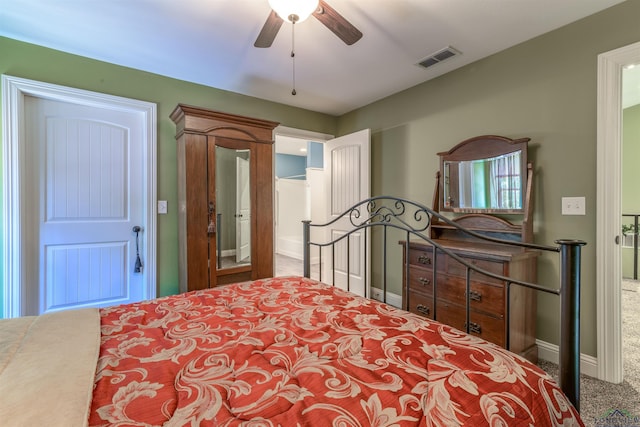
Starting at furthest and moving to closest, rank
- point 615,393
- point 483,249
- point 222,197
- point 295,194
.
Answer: point 295,194 < point 222,197 < point 483,249 < point 615,393

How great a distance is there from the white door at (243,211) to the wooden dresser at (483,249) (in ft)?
4.93

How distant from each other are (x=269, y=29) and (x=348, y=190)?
2.13 meters

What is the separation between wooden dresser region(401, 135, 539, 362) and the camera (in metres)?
1.93

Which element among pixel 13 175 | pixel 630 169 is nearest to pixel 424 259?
pixel 13 175

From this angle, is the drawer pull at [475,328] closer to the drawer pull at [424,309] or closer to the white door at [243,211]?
the drawer pull at [424,309]

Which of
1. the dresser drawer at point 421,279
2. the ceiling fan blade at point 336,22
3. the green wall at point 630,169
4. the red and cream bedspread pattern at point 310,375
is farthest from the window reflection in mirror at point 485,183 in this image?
the green wall at point 630,169

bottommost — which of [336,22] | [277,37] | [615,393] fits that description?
[615,393]

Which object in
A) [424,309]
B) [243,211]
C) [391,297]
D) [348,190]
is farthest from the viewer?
[348,190]

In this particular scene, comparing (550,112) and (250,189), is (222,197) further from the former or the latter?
(550,112)

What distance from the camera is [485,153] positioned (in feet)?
7.86

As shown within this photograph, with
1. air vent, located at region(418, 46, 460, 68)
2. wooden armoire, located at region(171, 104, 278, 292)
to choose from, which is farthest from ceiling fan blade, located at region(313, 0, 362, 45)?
wooden armoire, located at region(171, 104, 278, 292)

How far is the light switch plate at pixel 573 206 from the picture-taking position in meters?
1.94

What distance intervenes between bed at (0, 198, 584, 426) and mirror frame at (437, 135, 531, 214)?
5.34 ft

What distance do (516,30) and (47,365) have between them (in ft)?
9.84
